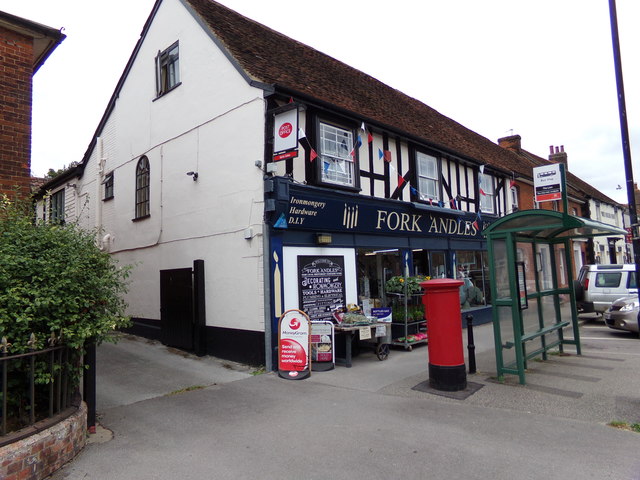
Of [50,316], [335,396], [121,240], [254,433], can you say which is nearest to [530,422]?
[335,396]

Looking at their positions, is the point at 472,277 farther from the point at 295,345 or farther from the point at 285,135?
the point at 285,135

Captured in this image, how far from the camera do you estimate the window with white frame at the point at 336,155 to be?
9.28 m

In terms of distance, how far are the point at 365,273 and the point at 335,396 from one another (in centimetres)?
448

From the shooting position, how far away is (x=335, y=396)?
6.17 metres

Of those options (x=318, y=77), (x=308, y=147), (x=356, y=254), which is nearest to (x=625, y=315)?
(x=356, y=254)

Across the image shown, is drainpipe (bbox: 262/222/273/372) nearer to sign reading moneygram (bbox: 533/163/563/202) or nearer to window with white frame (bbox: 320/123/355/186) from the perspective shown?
window with white frame (bbox: 320/123/355/186)

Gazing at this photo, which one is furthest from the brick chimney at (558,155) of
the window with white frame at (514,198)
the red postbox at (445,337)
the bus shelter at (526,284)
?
the red postbox at (445,337)

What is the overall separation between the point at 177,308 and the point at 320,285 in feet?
11.4

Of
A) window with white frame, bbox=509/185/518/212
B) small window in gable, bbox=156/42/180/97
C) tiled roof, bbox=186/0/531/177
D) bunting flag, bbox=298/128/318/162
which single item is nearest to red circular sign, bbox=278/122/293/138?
bunting flag, bbox=298/128/318/162

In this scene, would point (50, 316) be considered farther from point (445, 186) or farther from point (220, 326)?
point (445, 186)

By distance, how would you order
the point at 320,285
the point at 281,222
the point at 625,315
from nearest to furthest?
the point at 281,222, the point at 320,285, the point at 625,315

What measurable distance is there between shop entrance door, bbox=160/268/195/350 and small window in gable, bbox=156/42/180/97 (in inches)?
186

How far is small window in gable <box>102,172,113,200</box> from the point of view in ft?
44.4

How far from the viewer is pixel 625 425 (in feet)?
15.8
